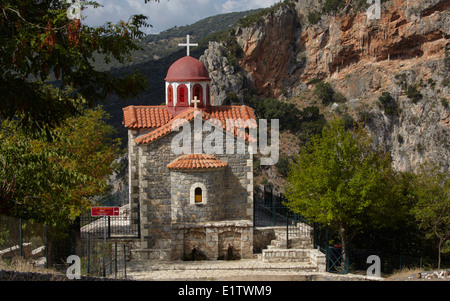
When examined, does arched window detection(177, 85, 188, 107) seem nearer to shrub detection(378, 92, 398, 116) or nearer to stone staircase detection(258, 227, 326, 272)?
stone staircase detection(258, 227, 326, 272)

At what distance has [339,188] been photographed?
18234 mm

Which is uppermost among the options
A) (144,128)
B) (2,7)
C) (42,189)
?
(2,7)

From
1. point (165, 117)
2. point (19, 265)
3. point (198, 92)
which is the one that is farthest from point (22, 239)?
point (198, 92)

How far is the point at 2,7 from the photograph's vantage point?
410 inches

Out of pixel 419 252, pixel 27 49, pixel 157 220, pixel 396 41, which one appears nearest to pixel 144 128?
pixel 157 220

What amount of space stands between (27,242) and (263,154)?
48.1 meters

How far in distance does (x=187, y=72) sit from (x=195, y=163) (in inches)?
201

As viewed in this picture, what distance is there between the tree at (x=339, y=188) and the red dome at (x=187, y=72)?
5.47m

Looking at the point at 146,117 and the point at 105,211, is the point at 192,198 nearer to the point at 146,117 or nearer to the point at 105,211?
the point at 105,211

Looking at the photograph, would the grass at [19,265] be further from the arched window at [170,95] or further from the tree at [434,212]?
the tree at [434,212]

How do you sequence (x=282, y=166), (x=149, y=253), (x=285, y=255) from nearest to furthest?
(x=285, y=255)
(x=149, y=253)
(x=282, y=166)

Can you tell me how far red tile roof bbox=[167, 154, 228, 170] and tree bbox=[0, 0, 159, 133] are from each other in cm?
715

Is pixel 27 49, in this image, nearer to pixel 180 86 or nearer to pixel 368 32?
pixel 180 86

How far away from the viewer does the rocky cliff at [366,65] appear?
6009 cm
